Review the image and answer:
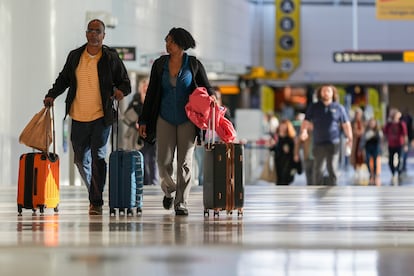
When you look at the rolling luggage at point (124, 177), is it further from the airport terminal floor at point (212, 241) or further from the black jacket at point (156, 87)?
the black jacket at point (156, 87)

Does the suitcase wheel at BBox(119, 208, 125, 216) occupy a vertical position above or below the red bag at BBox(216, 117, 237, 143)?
below

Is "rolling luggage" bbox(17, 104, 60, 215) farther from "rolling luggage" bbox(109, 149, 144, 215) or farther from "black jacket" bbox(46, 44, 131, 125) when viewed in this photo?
"rolling luggage" bbox(109, 149, 144, 215)

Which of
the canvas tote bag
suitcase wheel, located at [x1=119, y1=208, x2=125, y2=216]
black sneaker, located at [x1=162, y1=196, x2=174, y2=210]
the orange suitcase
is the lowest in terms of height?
suitcase wheel, located at [x1=119, y1=208, x2=125, y2=216]

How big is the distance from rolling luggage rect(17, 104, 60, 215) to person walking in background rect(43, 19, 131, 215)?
40 centimetres

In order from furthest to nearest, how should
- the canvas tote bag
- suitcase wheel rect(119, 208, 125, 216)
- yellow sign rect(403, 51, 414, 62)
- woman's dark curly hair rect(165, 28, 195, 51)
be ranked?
yellow sign rect(403, 51, 414, 62) → the canvas tote bag → suitcase wheel rect(119, 208, 125, 216) → woman's dark curly hair rect(165, 28, 195, 51)

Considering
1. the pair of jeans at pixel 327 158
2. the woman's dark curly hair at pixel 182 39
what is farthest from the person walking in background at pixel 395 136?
the woman's dark curly hair at pixel 182 39

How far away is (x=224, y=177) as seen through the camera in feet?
38.4

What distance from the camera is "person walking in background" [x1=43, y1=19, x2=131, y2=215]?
11781mm

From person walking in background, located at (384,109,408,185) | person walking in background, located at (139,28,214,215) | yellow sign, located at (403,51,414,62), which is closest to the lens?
person walking in background, located at (139,28,214,215)

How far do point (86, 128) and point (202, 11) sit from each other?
85.9ft

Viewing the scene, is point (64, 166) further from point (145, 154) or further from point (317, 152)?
point (317, 152)

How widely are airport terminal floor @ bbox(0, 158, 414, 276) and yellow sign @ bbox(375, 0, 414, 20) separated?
920 inches

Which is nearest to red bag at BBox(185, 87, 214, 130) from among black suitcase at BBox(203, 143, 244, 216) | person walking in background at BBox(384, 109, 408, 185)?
black suitcase at BBox(203, 143, 244, 216)

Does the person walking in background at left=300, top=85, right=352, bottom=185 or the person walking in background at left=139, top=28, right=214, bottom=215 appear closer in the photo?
the person walking in background at left=139, top=28, right=214, bottom=215
